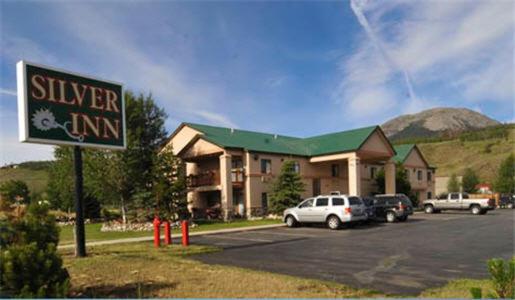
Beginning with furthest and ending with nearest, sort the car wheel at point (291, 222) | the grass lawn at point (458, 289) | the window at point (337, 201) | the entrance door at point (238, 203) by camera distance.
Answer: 1. the entrance door at point (238, 203)
2. the car wheel at point (291, 222)
3. the window at point (337, 201)
4. the grass lawn at point (458, 289)

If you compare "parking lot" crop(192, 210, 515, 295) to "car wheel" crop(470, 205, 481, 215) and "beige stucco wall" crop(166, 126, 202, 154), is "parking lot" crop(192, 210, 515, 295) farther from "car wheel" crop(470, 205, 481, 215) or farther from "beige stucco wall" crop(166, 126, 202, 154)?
"car wheel" crop(470, 205, 481, 215)

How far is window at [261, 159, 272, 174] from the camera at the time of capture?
34344mm

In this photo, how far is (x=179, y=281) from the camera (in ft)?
29.9

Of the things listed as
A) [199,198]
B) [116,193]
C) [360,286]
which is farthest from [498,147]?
[360,286]

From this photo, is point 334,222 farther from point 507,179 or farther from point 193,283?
point 507,179

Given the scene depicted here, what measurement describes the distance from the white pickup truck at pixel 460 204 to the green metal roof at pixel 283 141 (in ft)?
32.5

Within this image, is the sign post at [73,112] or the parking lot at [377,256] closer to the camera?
the parking lot at [377,256]

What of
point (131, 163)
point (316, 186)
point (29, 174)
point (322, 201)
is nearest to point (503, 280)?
point (322, 201)

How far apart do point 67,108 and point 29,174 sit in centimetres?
6911

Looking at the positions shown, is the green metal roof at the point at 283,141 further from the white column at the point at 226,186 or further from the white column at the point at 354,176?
the white column at the point at 226,186

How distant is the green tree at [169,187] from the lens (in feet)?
91.2

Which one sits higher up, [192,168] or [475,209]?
[192,168]

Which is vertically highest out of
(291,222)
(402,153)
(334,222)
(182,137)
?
(182,137)

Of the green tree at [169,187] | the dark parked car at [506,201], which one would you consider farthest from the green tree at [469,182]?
the green tree at [169,187]
